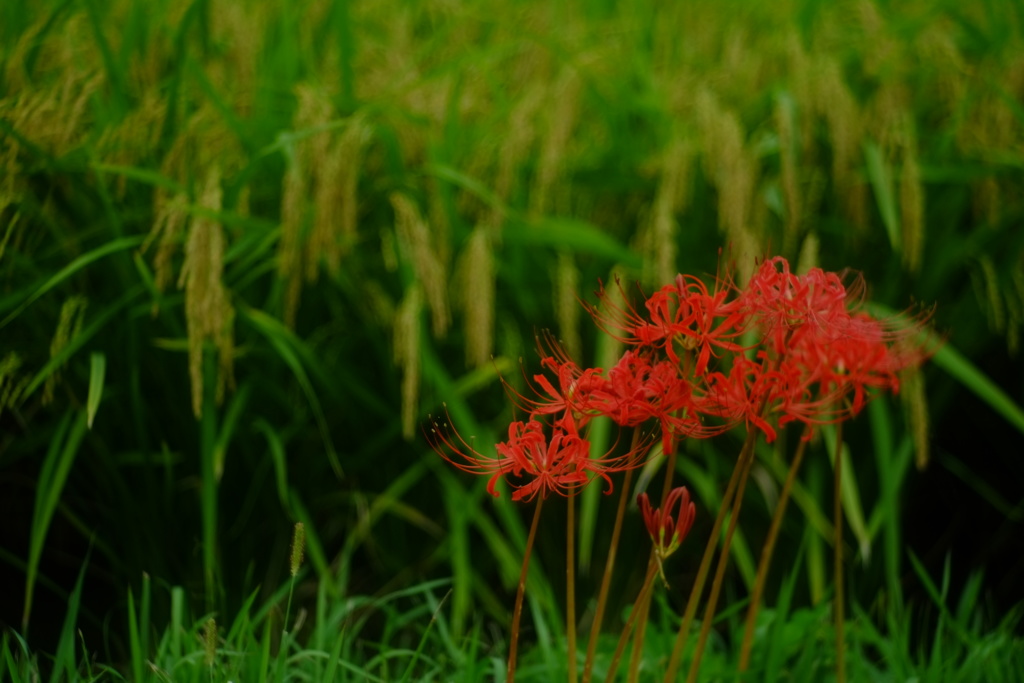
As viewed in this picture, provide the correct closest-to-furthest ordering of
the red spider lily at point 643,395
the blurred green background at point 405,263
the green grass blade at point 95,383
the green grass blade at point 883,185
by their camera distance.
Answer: the red spider lily at point 643,395 < the green grass blade at point 95,383 < the blurred green background at point 405,263 < the green grass blade at point 883,185

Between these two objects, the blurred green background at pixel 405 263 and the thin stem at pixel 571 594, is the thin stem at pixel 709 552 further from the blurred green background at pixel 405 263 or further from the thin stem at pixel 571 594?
the blurred green background at pixel 405 263

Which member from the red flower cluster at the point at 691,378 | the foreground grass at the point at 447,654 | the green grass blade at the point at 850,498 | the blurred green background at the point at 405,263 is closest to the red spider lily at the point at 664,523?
the red flower cluster at the point at 691,378

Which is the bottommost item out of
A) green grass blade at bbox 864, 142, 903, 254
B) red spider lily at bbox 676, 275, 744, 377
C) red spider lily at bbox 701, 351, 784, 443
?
red spider lily at bbox 701, 351, 784, 443

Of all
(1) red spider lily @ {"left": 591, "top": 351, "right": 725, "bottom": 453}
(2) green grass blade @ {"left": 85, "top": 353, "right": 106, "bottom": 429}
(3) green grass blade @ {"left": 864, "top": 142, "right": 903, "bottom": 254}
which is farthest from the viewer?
(3) green grass blade @ {"left": 864, "top": 142, "right": 903, "bottom": 254}

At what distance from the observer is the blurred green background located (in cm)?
167

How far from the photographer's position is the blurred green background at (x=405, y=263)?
5.49 ft

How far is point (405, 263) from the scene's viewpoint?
1.84 m

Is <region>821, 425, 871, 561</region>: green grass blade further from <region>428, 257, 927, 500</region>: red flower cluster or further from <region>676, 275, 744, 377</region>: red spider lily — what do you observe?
<region>676, 275, 744, 377</region>: red spider lily

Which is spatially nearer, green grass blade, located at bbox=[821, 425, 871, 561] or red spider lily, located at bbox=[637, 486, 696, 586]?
red spider lily, located at bbox=[637, 486, 696, 586]

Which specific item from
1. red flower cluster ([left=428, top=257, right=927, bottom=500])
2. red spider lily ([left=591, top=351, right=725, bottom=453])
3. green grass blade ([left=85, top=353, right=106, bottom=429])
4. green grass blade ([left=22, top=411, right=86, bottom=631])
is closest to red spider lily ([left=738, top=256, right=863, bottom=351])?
red flower cluster ([left=428, top=257, right=927, bottom=500])

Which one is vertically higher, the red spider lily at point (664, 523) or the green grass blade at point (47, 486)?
the red spider lily at point (664, 523)

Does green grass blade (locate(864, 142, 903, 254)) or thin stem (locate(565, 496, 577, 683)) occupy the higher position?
green grass blade (locate(864, 142, 903, 254))

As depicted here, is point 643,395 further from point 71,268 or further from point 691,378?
point 71,268

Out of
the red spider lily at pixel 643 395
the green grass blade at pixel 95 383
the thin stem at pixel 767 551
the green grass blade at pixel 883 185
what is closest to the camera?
the red spider lily at pixel 643 395
